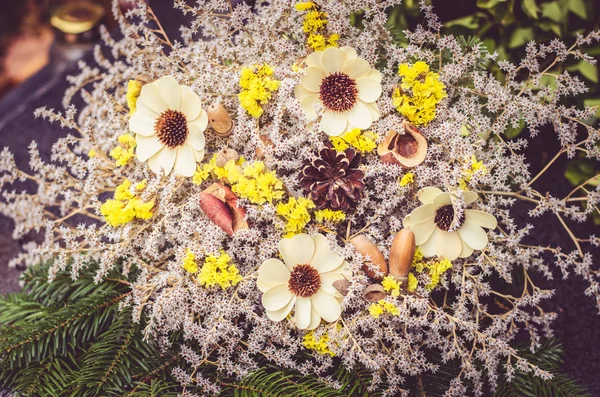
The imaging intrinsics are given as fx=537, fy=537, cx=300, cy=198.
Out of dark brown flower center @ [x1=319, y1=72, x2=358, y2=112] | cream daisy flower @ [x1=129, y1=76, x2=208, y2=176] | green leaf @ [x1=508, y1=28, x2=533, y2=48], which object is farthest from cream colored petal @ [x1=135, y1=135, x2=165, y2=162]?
green leaf @ [x1=508, y1=28, x2=533, y2=48]

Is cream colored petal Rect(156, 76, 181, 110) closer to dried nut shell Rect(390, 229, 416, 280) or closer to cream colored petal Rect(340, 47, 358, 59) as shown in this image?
cream colored petal Rect(340, 47, 358, 59)

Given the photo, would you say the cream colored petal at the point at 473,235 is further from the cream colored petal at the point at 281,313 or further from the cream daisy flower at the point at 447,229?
the cream colored petal at the point at 281,313

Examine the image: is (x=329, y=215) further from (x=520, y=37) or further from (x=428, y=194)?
(x=520, y=37)

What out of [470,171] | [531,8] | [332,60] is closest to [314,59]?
[332,60]

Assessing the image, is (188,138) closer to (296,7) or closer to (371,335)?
(296,7)

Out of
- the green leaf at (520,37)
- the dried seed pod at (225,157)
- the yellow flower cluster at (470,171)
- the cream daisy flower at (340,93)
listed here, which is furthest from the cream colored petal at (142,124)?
the green leaf at (520,37)

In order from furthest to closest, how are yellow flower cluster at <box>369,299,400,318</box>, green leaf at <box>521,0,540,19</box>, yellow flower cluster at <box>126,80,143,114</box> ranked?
1. green leaf at <box>521,0,540,19</box>
2. yellow flower cluster at <box>126,80,143,114</box>
3. yellow flower cluster at <box>369,299,400,318</box>
